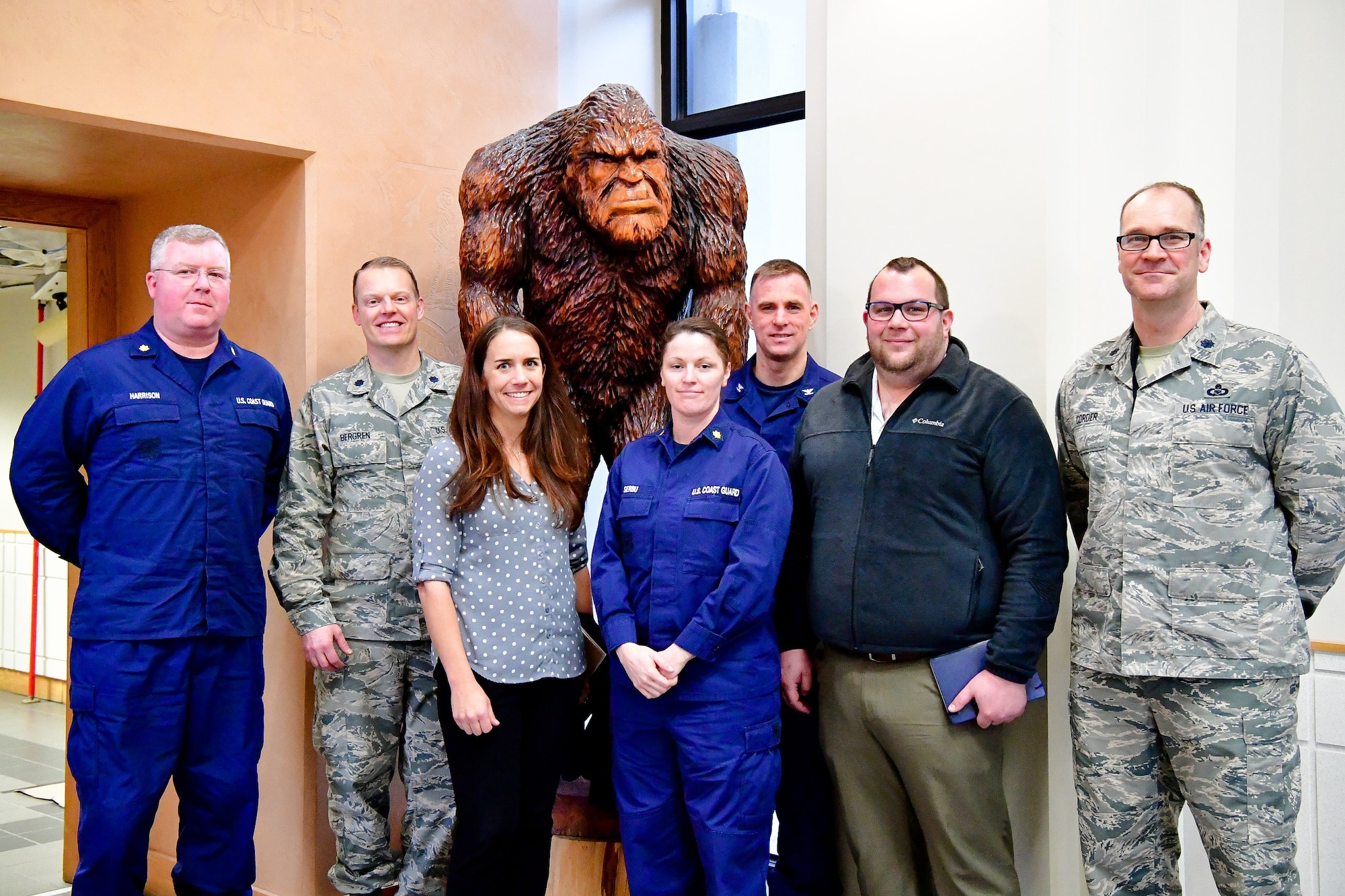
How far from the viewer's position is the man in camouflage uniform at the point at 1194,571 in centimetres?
196

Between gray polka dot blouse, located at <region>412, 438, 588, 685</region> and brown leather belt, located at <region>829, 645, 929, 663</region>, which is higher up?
gray polka dot blouse, located at <region>412, 438, 588, 685</region>

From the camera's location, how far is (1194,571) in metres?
2.01

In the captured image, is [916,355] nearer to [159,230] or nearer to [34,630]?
[159,230]

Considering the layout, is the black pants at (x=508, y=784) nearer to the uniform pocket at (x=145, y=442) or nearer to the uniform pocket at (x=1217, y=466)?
the uniform pocket at (x=145, y=442)

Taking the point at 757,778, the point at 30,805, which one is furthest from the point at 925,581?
the point at 30,805

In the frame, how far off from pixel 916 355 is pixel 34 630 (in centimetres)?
629

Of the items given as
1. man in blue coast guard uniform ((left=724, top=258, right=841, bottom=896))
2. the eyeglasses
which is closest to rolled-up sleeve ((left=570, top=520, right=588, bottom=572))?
man in blue coast guard uniform ((left=724, top=258, right=841, bottom=896))

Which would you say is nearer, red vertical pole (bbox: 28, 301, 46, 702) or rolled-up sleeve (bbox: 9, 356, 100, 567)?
rolled-up sleeve (bbox: 9, 356, 100, 567)

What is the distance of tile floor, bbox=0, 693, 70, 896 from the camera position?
3.63 metres

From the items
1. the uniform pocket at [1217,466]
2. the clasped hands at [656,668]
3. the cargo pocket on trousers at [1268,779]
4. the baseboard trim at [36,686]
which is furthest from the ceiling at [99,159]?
the baseboard trim at [36,686]

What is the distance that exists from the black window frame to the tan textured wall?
0.83m

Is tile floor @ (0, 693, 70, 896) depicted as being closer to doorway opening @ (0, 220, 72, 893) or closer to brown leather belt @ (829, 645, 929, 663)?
doorway opening @ (0, 220, 72, 893)

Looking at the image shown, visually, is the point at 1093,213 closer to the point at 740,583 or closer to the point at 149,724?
the point at 740,583

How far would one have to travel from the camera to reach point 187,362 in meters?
2.49
